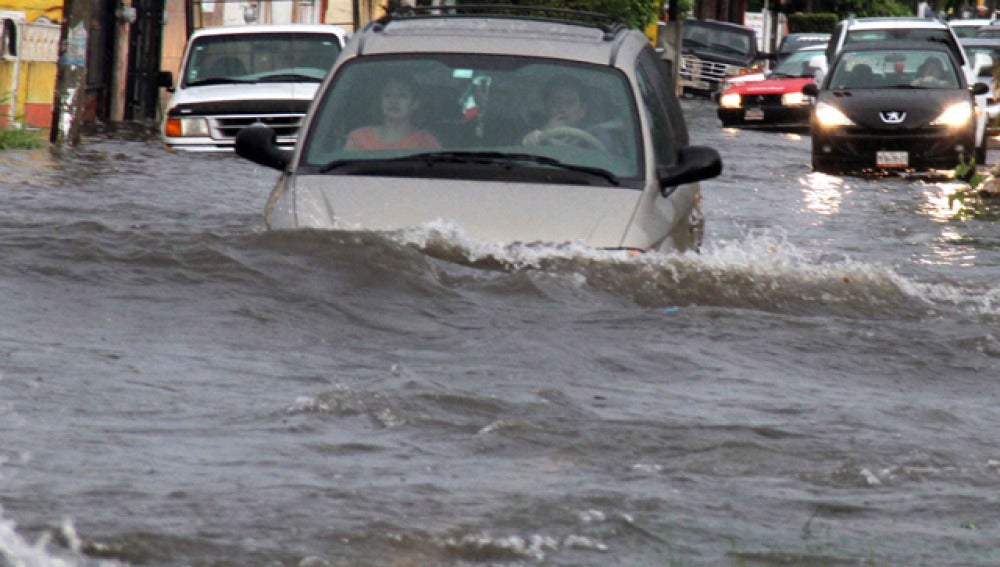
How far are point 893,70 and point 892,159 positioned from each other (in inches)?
66.5

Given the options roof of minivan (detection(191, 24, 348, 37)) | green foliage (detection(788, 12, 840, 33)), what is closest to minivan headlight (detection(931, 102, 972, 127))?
roof of minivan (detection(191, 24, 348, 37))

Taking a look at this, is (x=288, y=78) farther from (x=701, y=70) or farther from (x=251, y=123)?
(x=701, y=70)

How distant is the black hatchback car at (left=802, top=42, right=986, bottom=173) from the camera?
2088 cm

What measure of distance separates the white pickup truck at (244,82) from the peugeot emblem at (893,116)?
5521 millimetres

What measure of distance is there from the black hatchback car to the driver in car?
504 inches

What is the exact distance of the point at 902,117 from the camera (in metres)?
20.9

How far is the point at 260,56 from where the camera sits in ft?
65.3

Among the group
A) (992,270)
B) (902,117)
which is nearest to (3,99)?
(902,117)

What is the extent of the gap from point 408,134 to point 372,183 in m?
0.43

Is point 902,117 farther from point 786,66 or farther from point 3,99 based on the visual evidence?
point 786,66

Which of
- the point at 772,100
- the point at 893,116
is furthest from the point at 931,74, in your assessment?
the point at 772,100

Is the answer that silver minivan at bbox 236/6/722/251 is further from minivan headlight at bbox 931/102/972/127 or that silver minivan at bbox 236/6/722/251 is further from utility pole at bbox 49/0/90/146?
minivan headlight at bbox 931/102/972/127

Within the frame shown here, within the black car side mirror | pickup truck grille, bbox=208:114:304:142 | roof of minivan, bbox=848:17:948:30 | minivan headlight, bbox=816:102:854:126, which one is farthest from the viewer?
roof of minivan, bbox=848:17:948:30

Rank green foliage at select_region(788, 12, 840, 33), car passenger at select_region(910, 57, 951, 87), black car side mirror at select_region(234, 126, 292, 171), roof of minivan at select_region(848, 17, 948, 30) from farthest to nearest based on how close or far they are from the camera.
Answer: green foliage at select_region(788, 12, 840, 33) < roof of minivan at select_region(848, 17, 948, 30) < car passenger at select_region(910, 57, 951, 87) < black car side mirror at select_region(234, 126, 292, 171)
